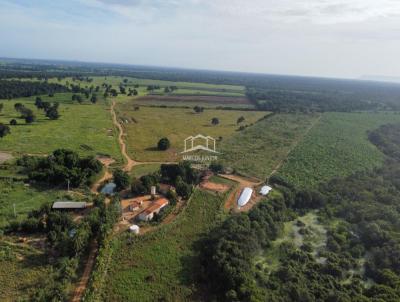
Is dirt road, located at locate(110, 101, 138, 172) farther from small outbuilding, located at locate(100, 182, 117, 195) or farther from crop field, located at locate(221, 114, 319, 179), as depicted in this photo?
crop field, located at locate(221, 114, 319, 179)

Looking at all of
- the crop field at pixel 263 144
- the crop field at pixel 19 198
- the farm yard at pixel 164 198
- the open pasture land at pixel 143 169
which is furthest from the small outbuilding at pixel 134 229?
the crop field at pixel 263 144

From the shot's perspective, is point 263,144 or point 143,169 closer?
point 143,169

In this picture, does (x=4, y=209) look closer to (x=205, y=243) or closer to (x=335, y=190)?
(x=205, y=243)

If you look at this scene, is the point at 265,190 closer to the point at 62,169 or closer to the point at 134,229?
the point at 134,229

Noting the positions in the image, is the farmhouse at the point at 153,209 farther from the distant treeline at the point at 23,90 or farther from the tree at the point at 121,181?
the distant treeline at the point at 23,90

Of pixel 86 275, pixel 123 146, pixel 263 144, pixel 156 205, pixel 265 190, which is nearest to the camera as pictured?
pixel 86 275

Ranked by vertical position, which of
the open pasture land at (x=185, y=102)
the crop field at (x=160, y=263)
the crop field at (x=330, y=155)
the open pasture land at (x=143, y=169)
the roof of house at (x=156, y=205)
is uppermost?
the roof of house at (x=156, y=205)

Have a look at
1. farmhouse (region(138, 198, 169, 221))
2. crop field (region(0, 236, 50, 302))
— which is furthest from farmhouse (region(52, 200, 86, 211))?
farmhouse (region(138, 198, 169, 221))

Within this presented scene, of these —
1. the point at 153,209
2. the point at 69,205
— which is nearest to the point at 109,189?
the point at 69,205
